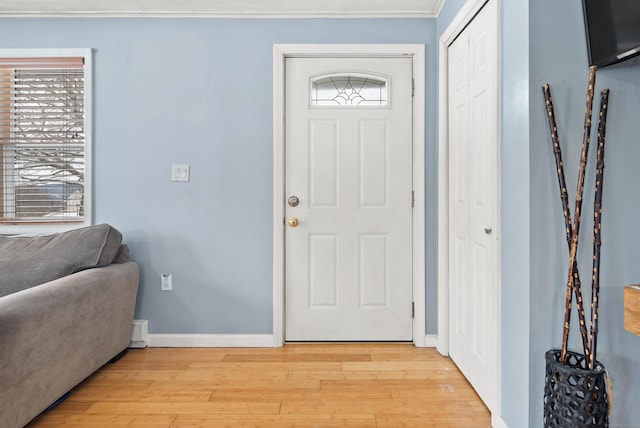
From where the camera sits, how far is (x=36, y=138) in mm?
2686

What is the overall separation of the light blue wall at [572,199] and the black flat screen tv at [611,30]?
0.15 feet

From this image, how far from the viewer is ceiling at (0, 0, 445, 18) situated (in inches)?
98.4

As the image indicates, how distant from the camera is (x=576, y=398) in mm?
1267

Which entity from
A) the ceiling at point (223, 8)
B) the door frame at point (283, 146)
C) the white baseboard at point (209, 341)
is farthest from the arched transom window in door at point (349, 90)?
the white baseboard at point (209, 341)

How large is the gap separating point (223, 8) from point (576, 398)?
2738mm

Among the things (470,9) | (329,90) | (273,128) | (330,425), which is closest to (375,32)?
(329,90)

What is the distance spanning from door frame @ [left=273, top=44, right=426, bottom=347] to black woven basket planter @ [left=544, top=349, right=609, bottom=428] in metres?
1.32

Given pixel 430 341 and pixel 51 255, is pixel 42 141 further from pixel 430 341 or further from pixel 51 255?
pixel 430 341

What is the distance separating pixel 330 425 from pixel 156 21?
2645 mm

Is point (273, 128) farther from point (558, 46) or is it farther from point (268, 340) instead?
point (558, 46)

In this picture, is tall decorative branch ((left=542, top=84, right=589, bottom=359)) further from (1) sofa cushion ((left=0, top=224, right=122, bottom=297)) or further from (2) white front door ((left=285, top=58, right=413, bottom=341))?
(1) sofa cushion ((left=0, top=224, right=122, bottom=297))

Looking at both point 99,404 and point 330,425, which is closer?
point 330,425

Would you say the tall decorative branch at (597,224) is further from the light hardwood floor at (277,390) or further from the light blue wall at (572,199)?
the light hardwood floor at (277,390)

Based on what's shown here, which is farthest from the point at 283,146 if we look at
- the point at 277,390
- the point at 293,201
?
the point at 277,390
